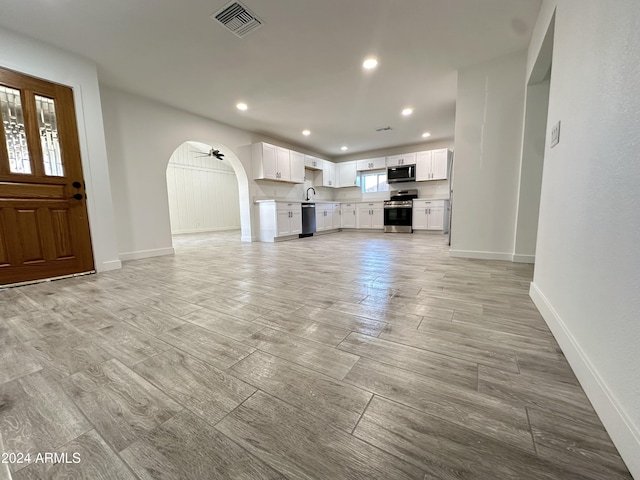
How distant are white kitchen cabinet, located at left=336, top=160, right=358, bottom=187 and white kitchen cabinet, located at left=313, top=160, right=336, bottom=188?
0.27 metres

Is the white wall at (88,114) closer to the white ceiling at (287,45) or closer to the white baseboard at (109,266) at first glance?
the white baseboard at (109,266)

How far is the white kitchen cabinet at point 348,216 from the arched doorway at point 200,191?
309 cm

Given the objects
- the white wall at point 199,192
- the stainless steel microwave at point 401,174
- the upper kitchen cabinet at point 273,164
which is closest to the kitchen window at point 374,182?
the stainless steel microwave at point 401,174

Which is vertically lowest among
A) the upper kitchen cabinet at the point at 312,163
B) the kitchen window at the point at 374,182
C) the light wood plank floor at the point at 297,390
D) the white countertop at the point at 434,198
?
the light wood plank floor at the point at 297,390

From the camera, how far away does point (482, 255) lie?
3.29 meters

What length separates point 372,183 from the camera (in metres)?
7.80

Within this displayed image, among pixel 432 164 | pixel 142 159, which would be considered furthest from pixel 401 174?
pixel 142 159

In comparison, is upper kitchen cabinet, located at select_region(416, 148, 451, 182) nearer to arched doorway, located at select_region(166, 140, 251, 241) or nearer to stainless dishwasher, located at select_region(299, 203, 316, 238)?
stainless dishwasher, located at select_region(299, 203, 316, 238)

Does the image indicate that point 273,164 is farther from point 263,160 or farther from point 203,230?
point 203,230

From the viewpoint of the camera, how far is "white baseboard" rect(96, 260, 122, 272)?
3.01 metres

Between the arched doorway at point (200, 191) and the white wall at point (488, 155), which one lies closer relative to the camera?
the white wall at point (488, 155)

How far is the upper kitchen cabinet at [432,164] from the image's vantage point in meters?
6.29

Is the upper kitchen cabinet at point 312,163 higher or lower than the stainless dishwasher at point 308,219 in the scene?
higher

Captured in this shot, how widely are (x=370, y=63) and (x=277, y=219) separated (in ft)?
10.9
